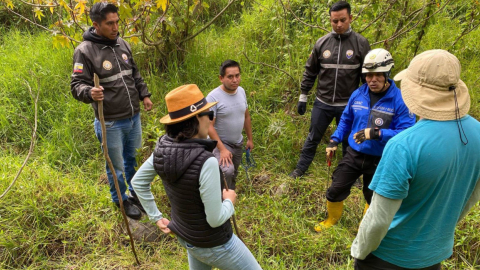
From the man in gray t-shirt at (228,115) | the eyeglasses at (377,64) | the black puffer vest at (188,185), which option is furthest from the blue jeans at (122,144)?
the eyeglasses at (377,64)

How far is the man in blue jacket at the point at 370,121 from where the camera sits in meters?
2.61

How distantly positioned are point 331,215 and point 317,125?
Result: 105cm

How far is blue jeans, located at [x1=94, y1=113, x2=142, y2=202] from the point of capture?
2984 millimetres

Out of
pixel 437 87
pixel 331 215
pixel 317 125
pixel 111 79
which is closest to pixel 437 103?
pixel 437 87

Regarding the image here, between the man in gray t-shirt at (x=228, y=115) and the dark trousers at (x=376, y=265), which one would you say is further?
the man in gray t-shirt at (x=228, y=115)

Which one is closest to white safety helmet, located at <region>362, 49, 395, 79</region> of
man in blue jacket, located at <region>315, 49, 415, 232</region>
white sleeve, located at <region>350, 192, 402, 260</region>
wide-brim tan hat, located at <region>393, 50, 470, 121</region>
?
man in blue jacket, located at <region>315, 49, 415, 232</region>

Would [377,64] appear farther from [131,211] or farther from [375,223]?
[131,211]

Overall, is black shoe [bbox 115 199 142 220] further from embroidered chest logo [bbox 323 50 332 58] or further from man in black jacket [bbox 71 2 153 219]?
embroidered chest logo [bbox 323 50 332 58]

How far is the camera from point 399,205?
1.44 meters

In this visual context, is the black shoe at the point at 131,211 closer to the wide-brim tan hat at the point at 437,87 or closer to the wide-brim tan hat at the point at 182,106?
the wide-brim tan hat at the point at 182,106

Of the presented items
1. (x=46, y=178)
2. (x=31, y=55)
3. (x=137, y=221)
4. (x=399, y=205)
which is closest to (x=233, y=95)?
(x=137, y=221)

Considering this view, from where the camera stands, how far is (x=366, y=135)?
257 cm

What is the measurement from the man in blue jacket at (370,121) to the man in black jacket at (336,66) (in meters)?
0.65

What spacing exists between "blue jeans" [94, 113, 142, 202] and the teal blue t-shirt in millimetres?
2309
